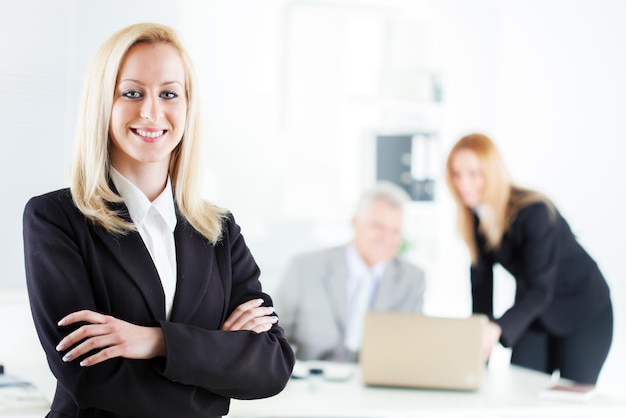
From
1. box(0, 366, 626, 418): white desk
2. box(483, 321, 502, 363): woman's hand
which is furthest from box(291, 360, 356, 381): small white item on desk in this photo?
box(483, 321, 502, 363): woman's hand

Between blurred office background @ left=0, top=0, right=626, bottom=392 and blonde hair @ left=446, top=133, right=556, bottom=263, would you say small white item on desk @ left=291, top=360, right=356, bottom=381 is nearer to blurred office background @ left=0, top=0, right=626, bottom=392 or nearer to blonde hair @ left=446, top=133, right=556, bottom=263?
blonde hair @ left=446, top=133, right=556, bottom=263

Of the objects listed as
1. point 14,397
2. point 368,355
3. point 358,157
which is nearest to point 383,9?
point 358,157

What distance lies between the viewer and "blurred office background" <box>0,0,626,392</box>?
4652 millimetres

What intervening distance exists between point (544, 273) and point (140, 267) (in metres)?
2.54

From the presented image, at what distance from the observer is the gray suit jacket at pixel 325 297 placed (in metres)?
3.98

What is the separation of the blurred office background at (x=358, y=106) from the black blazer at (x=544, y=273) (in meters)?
1.54

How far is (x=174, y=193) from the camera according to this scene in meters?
1.86

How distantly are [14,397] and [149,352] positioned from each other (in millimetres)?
976

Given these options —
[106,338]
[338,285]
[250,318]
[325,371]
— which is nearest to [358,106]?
[338,285]

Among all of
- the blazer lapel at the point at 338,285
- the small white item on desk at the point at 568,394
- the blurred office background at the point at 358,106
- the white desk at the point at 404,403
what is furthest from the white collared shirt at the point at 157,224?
the blurred office background at the point at 358,106

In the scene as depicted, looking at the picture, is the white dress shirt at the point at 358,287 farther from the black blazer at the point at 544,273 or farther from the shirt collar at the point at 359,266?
the black blazer at the point at 544,273

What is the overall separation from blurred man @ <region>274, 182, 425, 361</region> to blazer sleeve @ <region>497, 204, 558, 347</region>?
555 mm

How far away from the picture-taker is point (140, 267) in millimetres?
1656

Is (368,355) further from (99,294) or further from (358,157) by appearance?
(358,157)
